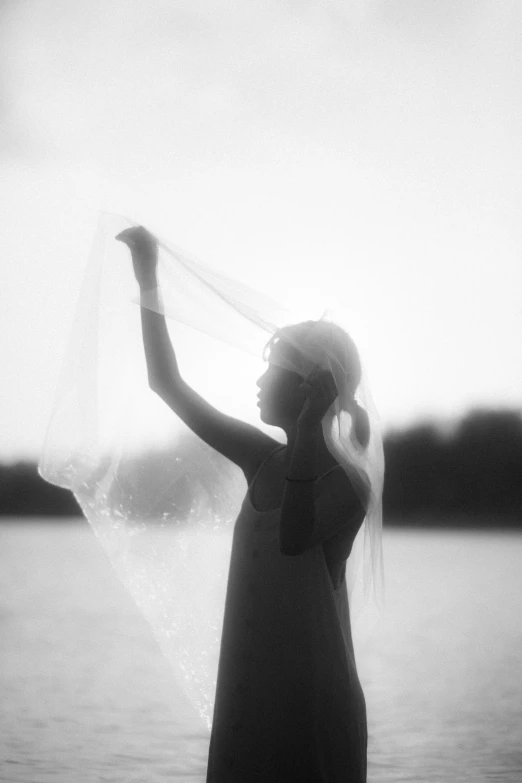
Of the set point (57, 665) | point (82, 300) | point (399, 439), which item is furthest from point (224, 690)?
point (399, 439)

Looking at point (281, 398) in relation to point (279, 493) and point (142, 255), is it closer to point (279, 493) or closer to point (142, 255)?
point (279, 493)

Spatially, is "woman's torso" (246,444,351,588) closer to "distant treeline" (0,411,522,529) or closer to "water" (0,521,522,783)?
"water" (0,521,522,783)

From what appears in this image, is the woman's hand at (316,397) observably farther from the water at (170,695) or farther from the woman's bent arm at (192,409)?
the water at (170,695)

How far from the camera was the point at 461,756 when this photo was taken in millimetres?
5992

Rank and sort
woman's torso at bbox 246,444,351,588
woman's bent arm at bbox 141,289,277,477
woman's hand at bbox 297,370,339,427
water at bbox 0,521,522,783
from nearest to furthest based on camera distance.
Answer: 1. woman's hand at bbox 297,370,339,427
2. woman's torso at bbox 246,444,351,588
3. woman's bent arm at bbox 141,289,277,477
4. water at bbox 0,521,522,783

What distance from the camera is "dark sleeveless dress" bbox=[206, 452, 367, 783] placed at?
1.79 m

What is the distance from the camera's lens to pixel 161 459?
2412 mm

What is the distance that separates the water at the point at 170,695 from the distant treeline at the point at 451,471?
12.2m

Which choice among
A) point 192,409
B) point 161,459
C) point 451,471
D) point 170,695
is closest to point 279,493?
point 192,409

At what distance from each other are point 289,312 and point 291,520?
2.24 ft

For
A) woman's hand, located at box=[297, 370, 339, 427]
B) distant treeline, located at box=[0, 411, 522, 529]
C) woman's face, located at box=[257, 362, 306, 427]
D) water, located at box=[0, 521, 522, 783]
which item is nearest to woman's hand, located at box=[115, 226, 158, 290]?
woman's face, located at box=[257, 362, 306, 427]

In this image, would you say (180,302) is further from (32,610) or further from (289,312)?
(32,610)

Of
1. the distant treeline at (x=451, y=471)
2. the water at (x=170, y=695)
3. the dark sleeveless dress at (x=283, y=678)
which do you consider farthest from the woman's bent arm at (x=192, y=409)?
the distant treeline at (x=451, y=471)

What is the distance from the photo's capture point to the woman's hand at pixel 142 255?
224cm
